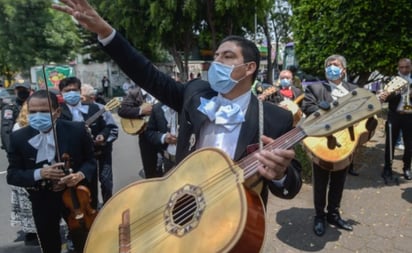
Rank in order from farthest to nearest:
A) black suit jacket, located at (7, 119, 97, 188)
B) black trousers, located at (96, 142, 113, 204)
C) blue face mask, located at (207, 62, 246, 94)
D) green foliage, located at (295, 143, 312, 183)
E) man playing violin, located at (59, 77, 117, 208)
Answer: green foliage, located at (295, 143, 312, 183)
black trousers, located at (96, 142, 113, 204)
man playing violin, located at (59, 77, 117, 208)
black suit jacket, located at (7, 119, 97, 188)
blue face mask, located at (207, 62, 246, 94)

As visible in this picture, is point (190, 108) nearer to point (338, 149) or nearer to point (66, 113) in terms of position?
point (338, 149)

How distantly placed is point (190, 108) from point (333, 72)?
2.59m

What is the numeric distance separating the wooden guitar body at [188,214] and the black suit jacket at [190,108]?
27 centimetres

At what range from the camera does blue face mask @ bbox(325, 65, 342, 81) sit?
418 cm

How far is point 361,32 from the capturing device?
5.90 metres

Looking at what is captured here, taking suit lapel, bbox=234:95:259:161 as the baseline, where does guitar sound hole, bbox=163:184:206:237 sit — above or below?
below

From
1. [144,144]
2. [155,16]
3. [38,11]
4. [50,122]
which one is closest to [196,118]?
[50,122]

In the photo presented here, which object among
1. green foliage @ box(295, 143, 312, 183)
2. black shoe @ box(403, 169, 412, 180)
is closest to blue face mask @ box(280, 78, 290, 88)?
green foliage @ box(295, 143, 312, 183)

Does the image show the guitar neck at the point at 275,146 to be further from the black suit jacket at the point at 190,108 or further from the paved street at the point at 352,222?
the paved street at the point at 352,222

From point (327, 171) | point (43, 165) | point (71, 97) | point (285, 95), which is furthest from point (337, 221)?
point (71, 97)

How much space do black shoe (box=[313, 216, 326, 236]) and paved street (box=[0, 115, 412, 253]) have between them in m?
0.06

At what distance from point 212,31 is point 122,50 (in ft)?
45.6

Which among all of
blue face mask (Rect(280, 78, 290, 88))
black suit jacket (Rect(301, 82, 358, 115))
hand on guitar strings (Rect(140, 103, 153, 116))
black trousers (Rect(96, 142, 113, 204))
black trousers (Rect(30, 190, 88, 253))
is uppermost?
black suit jacket (Rect(301, 82, 358, 115))

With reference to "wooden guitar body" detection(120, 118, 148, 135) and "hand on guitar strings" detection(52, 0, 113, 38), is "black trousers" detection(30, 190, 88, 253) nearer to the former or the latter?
"hand on guitar strings" detection(52, 0, 113, 38)
